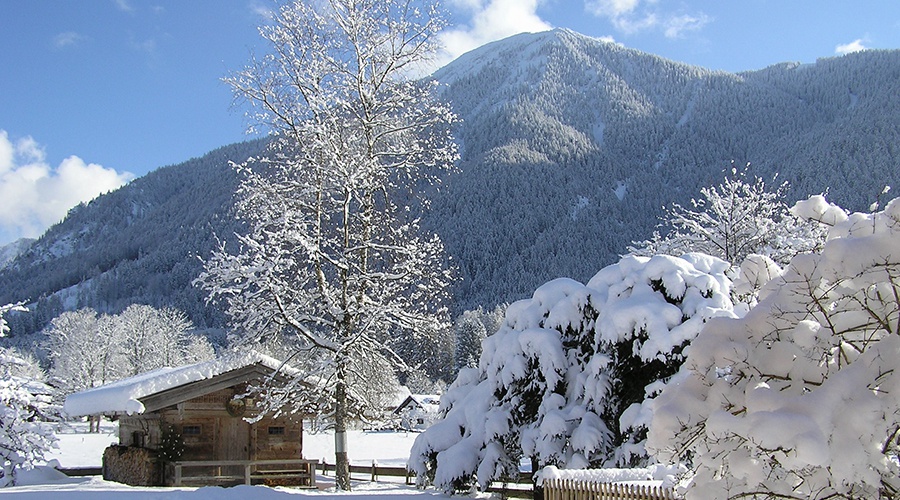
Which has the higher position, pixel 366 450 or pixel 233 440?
pixel 233 440

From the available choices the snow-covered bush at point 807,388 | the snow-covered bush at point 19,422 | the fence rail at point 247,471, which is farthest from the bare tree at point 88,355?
the snow-covered bush at point 807,388

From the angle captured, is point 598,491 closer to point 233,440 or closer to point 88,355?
point 233,440

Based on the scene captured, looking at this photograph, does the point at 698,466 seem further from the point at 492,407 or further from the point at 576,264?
the point at 576,264

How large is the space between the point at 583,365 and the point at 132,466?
13.0m

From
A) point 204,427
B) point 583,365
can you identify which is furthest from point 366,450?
point 583,365

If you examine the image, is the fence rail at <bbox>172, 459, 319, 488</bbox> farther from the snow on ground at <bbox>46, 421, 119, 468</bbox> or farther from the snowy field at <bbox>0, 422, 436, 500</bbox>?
the snow on ground at <bbox>46, 421, 119, 468</bbox>

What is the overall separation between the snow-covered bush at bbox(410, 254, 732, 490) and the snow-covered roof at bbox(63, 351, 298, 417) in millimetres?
5935

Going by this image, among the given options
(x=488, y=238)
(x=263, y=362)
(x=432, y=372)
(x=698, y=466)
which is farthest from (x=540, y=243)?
(x=698, y=466)

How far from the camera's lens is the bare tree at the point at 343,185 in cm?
1447

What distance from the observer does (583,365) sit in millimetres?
11727

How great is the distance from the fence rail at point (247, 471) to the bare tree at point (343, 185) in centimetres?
334

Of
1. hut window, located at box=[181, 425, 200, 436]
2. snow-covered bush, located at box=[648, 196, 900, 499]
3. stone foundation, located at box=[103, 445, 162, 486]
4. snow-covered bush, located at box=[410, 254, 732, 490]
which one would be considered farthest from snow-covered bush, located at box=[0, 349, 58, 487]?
snow-covered bush, located at box=[648, 196, 900, 499]

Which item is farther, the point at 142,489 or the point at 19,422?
the point at 19,422

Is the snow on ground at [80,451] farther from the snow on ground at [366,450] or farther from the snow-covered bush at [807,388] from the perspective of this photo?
the snow-covered bush at [807,388]
